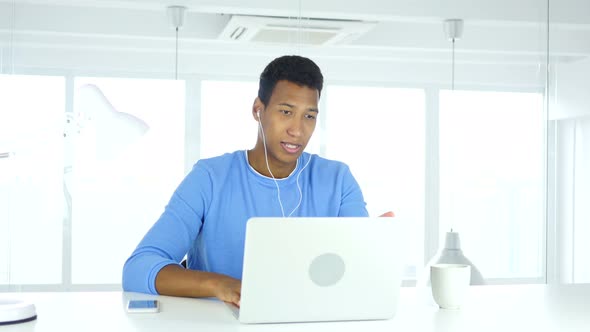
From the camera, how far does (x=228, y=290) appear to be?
6.39ft

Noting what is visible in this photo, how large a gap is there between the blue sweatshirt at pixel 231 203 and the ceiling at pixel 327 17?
1801mm

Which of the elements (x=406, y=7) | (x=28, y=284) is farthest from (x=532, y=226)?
(x=28, y=284)

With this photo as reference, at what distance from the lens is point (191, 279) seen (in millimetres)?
2049

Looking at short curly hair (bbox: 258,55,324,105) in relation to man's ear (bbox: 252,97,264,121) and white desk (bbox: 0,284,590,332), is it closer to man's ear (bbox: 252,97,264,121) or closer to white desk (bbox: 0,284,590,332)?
man's ear (bbox: 252,97,264,121)

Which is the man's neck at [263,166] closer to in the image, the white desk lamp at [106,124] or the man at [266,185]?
the man at [266,185]

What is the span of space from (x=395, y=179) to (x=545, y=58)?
1241mm

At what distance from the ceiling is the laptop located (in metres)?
2.70

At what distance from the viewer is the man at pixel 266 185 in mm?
2461

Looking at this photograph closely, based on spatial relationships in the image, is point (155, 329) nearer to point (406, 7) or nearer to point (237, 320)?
point (237, 320)

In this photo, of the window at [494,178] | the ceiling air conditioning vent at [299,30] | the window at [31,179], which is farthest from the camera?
the window at [494,178]

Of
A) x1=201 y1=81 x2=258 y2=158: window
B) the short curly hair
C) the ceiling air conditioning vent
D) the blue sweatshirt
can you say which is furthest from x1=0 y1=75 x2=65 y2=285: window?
the short curly hair

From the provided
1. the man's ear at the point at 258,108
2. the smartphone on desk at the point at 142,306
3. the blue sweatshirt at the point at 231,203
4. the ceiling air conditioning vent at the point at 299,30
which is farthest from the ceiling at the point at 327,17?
the smartphone on desk at the point at 142,306

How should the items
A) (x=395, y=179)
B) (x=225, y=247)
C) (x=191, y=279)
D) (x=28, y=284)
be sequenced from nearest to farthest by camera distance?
(x=191, y=279) < (x=225, y=247) < (x=28, y=284) < (x=395, y=179)

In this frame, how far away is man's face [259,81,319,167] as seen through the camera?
250 centimetres
